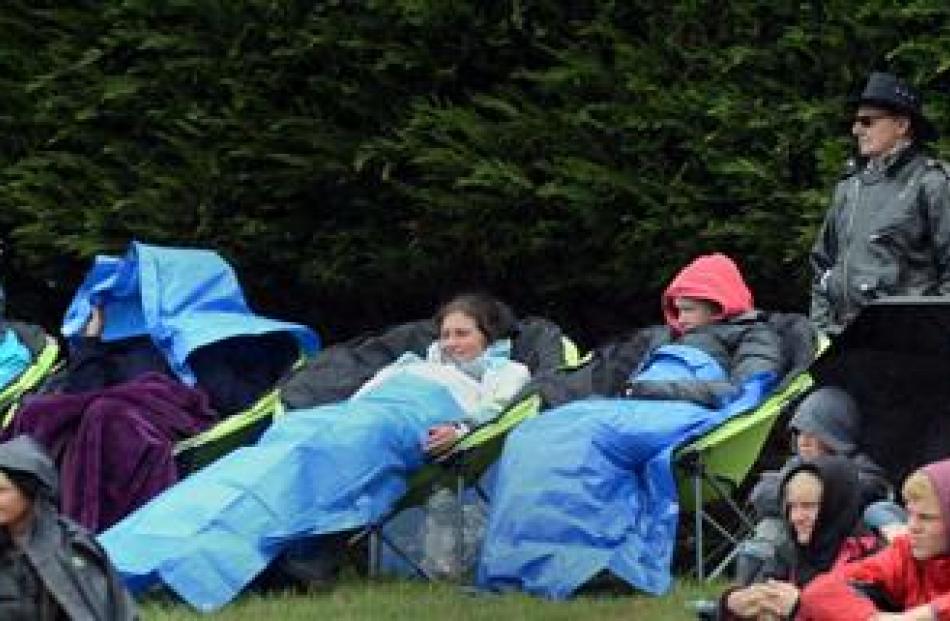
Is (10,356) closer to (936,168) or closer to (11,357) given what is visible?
(11,357)

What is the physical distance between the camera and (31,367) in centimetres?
1123

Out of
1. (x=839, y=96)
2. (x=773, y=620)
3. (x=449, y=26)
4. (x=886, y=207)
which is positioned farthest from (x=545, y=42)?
(x=773, y=620)

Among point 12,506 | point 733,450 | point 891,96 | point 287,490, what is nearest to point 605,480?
point 733,450

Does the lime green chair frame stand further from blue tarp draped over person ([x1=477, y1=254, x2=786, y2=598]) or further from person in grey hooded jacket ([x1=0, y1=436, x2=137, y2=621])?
person in grey hooded jacket ([x1=0, y1=436, x2=137, y2=621])

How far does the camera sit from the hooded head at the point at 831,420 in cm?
798

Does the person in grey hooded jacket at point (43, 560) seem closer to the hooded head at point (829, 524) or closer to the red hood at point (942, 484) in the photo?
the hooded head at point (829, 524)

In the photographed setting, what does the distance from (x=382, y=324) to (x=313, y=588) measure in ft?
10.4

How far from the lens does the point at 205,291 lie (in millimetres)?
10922

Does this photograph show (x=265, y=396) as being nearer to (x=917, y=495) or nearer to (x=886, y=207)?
(x=886, y=207)

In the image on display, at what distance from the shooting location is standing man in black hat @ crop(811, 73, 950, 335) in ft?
30.2

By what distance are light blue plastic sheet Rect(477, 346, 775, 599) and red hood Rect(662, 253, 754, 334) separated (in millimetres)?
671

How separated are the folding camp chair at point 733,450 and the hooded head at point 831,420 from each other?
111 cm

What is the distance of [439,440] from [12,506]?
90.5 inches

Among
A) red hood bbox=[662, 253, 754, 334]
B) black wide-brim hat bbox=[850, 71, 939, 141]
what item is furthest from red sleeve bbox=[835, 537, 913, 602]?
red hood bbox=[662, 253, 754, 334]
